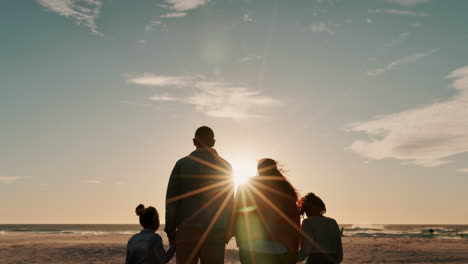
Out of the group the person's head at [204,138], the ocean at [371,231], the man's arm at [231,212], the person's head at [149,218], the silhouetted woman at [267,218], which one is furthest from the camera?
the ocean at [371,231]

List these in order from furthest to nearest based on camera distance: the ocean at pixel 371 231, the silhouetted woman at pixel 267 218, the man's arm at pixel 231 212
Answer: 1. the ocean at pixel 371 231
2. the man's arm at pixel 231 212
3. the silhouetted woman at pixel 267 218

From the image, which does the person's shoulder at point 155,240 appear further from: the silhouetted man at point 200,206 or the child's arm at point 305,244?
the child's arm at point 305,244

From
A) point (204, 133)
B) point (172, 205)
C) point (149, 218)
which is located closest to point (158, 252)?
point (149, 218)

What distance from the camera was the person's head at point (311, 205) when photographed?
553 cm

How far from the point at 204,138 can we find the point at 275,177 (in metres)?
1.03

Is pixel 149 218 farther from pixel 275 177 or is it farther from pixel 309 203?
pixel 309 203

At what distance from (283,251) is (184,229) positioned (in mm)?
1188

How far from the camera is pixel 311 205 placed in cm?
555

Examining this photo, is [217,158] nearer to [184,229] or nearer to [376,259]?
A: [184,229]

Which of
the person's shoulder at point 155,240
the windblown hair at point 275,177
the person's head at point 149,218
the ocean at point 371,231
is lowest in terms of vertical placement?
the ocean at point 371,231

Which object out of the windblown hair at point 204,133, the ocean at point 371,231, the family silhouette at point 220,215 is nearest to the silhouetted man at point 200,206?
the family silhouette at point 220,215

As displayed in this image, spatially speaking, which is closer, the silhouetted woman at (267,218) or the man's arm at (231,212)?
the silhouetted woman at (267,218)

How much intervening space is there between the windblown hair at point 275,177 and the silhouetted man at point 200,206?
439mm

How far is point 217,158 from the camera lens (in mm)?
5195
